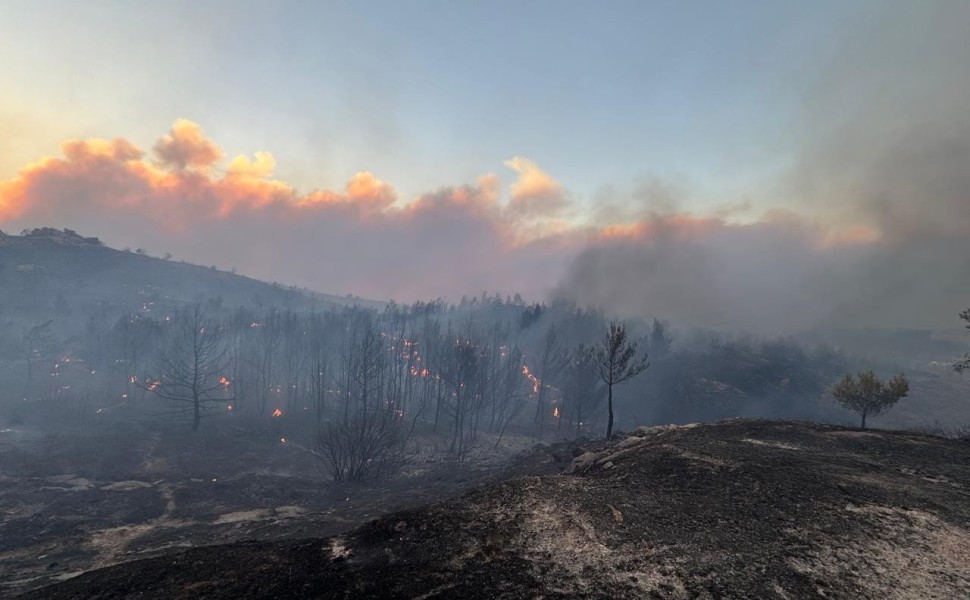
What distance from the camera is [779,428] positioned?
22.0 m

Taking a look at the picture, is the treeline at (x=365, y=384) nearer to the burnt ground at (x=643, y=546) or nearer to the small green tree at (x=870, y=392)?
the small green tree at (x=870, y=392)

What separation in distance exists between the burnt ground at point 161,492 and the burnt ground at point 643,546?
14009mm

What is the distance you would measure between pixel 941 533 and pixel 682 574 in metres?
7.76

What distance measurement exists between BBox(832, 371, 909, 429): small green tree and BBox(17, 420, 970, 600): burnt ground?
23042 mm

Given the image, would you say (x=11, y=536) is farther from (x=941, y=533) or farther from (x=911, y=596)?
(x=941, y=533)

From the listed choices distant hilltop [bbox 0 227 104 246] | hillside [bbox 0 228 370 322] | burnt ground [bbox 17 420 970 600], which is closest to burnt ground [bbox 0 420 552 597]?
burnt ground [bbox 17 420 970 600]

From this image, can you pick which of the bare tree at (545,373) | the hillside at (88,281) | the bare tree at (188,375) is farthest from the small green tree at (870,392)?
the hillside at (88,281)

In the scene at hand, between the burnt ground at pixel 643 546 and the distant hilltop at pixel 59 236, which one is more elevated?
the distant hilltop at pixel 59 236

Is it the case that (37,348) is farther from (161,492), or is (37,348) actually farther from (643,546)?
(643,546)

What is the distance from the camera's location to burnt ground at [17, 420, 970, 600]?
8398 millimetres

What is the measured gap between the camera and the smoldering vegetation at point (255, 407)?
2820cm

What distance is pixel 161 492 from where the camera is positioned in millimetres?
32938

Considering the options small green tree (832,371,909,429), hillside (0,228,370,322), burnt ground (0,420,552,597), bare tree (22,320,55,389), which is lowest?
burnt ground (0,420,552,597)

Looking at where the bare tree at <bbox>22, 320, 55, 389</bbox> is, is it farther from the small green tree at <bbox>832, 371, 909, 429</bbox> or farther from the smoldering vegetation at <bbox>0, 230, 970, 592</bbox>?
the small green tree at <bbox>832, 371, 909, 429</bbox>
